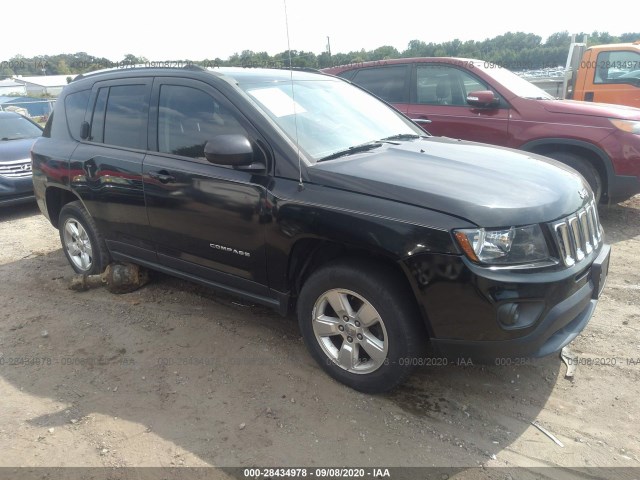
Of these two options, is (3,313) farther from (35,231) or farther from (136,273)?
(35,231)

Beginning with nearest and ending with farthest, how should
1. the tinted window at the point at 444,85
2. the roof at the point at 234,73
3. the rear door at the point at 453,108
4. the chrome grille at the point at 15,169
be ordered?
the roof at the point at 234,73 < the rear door at the point at 453,108 < the tinted window at the point at 444,85 < the chrome grille at the point at 15,169

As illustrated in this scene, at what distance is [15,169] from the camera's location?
24.6 ft

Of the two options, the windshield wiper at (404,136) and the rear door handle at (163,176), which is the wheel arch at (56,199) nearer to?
the rear door handle at (163,176)

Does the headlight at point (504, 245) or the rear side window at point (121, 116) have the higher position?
the rear side window at point (121, 116)

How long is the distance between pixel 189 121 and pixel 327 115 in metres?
0.96

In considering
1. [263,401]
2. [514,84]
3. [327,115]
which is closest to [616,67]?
[514,84]

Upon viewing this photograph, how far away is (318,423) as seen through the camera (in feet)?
8.87

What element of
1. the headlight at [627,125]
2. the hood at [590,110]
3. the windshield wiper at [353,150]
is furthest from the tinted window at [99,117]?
the headlight at [627,125]

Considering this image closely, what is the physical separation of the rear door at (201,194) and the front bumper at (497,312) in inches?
46.5

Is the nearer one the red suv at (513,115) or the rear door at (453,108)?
the red suv at (513,115)

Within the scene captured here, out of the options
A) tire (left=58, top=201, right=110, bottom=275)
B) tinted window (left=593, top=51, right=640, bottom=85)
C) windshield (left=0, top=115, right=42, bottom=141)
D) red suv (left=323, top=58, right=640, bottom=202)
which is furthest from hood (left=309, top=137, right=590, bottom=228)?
windshield (left=0, top=115, right=42, bottom=141)

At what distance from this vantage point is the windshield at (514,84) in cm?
605

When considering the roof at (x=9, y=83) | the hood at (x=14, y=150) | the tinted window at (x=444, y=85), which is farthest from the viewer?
the roof at (x=9, y=83)

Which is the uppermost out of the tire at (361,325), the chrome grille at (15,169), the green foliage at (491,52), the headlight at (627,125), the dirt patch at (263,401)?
the green foliage at (491,52)
